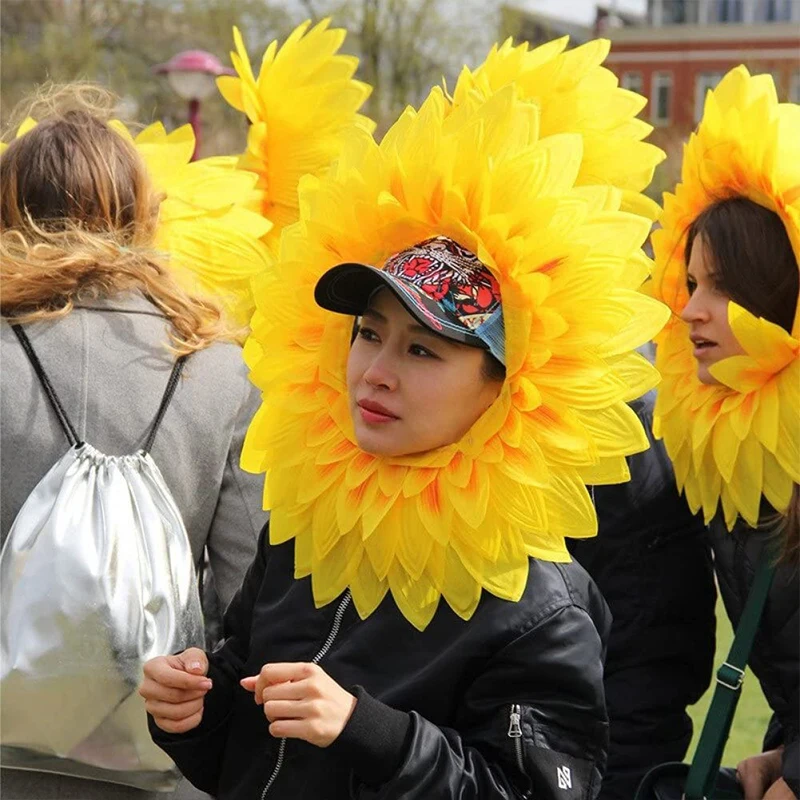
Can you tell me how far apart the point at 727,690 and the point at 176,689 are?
1.13 m

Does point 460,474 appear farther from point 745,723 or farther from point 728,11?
point 728,11

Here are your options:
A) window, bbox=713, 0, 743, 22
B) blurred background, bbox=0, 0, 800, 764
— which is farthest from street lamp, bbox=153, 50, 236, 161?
window, bbox=713, 0, 743, 22

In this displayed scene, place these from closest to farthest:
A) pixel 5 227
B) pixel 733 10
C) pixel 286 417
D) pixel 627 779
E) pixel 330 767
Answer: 1. pixel 330 767
2. pixel 286 417
3. pixel 5 227
4. pixel 627 779
5. pixel 733 10

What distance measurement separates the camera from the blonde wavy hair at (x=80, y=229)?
246 cm

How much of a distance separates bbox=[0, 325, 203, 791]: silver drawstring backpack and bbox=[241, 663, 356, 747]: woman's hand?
43cm

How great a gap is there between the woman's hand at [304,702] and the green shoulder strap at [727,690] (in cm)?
97

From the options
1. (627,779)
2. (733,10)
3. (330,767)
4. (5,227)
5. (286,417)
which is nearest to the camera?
(330,767)

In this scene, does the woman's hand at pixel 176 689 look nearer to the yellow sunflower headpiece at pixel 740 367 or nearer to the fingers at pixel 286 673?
the fingers at pixel 286 673

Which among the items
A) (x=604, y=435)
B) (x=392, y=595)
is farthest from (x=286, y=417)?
(x=604, y=435)

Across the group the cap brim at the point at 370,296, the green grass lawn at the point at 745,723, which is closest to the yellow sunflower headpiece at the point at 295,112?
the cap brim at the point at 370,296

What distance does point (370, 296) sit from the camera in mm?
2250

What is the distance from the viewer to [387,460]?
2.21 meters

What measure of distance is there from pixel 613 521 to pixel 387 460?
0.82 meters

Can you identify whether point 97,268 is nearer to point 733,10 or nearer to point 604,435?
point 604,435
